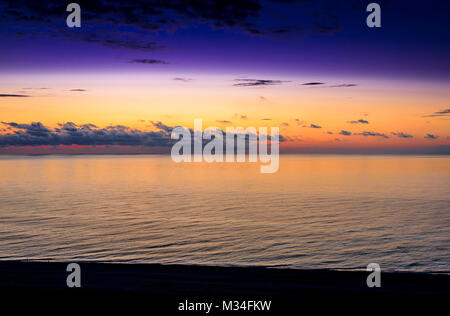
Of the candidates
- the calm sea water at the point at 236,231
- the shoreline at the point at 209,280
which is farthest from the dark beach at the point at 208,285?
the calm sea water at the point at 236,231

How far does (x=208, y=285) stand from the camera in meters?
9.61

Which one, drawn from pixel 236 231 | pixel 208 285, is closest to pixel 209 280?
pixel 208 285

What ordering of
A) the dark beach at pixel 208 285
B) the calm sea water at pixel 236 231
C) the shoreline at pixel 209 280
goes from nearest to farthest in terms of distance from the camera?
the dark beach at pixel 208 285
the shoreline at pixel 209 280
the calm sea water at pixel 236 231

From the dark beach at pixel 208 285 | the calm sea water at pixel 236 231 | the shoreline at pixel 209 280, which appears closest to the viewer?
the dark beach at pixel 208 285

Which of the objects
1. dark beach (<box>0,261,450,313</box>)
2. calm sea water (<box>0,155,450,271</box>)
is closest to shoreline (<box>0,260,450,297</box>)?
dark beach (<box>0,261,450,313</box>)

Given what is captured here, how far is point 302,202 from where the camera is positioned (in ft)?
139

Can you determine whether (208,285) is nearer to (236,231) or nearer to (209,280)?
(209,280)

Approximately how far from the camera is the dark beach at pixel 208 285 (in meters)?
8.58

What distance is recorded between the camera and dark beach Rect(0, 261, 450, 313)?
28.1ft

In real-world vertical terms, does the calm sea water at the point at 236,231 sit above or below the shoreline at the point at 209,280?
below

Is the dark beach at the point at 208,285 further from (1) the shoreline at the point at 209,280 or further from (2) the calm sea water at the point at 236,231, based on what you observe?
(2) the calm sea water at the point at 236,231

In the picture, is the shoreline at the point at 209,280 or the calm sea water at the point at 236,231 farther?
the calm sea water at the point at 236,231

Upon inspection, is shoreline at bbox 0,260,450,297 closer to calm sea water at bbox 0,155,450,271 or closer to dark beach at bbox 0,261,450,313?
dark beach at bbox 0,261,450,313
